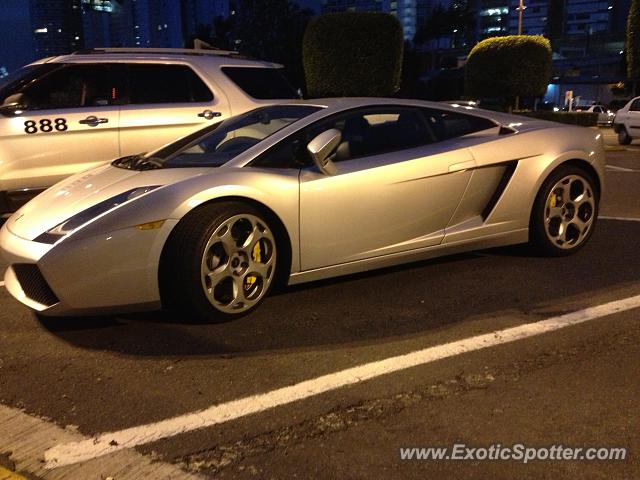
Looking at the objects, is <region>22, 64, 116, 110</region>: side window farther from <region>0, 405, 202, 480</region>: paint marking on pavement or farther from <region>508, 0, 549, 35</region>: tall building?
<region>508, 0, 549, 35</region>: tall building

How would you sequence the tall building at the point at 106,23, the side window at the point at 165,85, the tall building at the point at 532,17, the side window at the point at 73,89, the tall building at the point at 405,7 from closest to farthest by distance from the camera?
1. the side window at the point at 73,89
2. the side window at the point at 165,85
3. the tall building at the point at 106,23
4. the tall building at the point at 532,17
5. the tall building at the point at 405,7

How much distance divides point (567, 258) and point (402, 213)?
5.06 ft

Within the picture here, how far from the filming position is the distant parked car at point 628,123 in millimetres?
16938

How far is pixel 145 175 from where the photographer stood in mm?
3969

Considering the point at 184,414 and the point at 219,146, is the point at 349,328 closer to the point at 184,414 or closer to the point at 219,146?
the point at 184,414

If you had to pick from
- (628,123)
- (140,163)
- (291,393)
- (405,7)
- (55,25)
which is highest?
(405,7)

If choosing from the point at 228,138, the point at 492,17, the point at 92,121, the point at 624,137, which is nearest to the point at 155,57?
the point at 92,121

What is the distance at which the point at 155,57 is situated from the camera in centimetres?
686

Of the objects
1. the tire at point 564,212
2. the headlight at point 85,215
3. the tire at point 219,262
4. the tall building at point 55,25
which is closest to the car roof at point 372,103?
the tire at point 564,212

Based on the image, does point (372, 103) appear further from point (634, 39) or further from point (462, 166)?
point (634, 39)

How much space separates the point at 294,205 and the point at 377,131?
923mm

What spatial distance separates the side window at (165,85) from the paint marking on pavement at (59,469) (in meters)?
4.42

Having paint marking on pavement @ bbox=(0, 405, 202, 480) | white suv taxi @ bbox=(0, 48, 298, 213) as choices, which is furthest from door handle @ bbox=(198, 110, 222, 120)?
paint marking on pavement @ bbox=(0, 405, 202, 480)

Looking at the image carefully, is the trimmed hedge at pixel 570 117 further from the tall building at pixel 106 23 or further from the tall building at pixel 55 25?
the tall building at pixel 55 25
